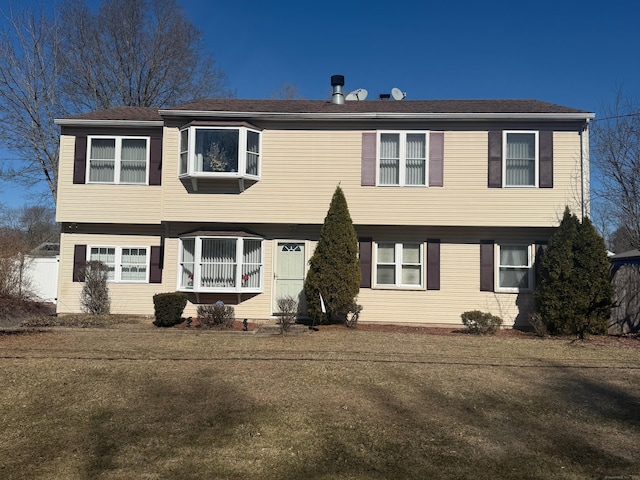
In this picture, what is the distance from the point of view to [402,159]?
1425 cm

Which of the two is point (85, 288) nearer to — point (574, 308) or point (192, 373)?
point (192, 373)

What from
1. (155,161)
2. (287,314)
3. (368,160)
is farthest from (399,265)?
(155,161)

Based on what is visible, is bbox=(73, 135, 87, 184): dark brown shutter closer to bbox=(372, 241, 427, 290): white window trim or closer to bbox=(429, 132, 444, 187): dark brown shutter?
bbox=(372, 241, 427, 290): white window trim

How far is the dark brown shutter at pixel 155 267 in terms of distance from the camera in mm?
15156

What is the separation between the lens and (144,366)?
816 centimetres

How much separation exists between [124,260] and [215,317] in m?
4.24

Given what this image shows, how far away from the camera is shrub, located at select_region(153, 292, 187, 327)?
13258mm

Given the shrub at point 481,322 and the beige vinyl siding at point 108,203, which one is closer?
the shrub at point 481,322

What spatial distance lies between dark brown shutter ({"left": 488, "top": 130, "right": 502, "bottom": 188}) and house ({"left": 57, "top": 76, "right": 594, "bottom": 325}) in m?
0.04

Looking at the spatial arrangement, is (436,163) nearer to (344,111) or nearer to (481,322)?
(344,111)

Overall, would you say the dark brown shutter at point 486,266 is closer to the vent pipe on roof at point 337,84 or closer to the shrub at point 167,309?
the vent pipe on roof at point 337,84

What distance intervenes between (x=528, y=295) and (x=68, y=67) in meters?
23.8

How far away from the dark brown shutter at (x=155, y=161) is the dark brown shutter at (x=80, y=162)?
1915 millimetres

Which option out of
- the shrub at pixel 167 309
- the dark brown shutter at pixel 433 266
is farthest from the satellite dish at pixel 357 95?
the shrub at pixel 167 309
